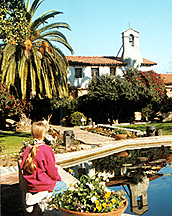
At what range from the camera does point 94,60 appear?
96.9 ft

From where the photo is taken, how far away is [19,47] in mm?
15961

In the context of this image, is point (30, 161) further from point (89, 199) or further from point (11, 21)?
point (11, 21)

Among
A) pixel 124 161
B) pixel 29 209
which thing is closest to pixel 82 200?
pixel 29 209

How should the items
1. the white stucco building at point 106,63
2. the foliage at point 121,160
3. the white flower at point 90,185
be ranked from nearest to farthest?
the white flower at point 90,185, the foliage at point 121,160, the white stucco building at point 106,63

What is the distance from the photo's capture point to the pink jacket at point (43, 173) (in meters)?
2.92

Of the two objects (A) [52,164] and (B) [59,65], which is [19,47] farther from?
(A) [52,164]

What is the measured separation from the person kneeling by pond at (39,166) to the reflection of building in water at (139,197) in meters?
1.76

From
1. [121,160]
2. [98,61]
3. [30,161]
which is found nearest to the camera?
[30,161]

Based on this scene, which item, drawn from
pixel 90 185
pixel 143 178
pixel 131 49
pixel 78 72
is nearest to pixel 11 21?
pixel 143 178

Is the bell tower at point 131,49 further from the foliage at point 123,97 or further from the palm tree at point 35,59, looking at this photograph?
the palm tree at point 35,59

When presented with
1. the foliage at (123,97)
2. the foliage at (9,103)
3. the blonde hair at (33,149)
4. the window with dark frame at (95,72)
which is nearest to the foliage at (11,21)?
the foliage at (9,103)

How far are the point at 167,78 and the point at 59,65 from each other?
18346 millimetres

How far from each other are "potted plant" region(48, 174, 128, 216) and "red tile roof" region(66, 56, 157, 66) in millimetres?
25537

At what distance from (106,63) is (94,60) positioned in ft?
5.45
